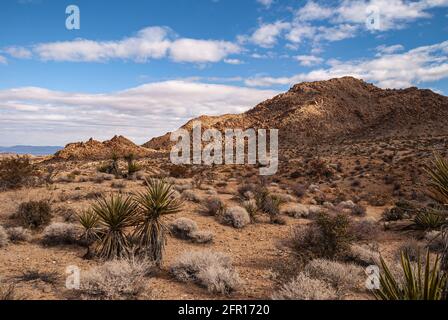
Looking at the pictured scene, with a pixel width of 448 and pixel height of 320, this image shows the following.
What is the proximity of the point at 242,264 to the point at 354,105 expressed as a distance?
225ft

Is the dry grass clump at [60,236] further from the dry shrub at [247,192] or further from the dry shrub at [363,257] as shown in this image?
the dry shrub at [247,192]

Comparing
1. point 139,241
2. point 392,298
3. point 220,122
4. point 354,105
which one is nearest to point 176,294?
point 139,241

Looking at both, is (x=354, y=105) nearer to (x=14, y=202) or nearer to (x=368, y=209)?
(x=368, y=209)

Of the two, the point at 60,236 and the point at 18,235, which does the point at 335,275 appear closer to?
the point at 60,236

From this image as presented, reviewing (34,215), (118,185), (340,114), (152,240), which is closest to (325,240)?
(152,240)

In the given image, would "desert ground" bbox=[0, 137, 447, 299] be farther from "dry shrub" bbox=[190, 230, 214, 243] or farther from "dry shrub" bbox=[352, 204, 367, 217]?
"dry shrub" bbox=[190, 230, 214, 243]

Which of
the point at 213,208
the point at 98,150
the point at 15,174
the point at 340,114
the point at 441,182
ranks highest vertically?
A: the point at 340,114

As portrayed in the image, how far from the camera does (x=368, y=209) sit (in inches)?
715

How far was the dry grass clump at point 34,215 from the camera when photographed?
10398mm

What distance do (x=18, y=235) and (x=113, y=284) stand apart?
15.7 ft

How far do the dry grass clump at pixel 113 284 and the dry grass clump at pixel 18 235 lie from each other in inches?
157

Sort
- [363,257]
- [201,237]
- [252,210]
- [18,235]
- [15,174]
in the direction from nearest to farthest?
[363,257], [18,235], [201,237], [252,210], [15,174]

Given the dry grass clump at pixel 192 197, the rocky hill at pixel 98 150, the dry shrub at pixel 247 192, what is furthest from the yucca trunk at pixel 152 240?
the rocky hill at pixel 98 150

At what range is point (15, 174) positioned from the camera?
1608cm
